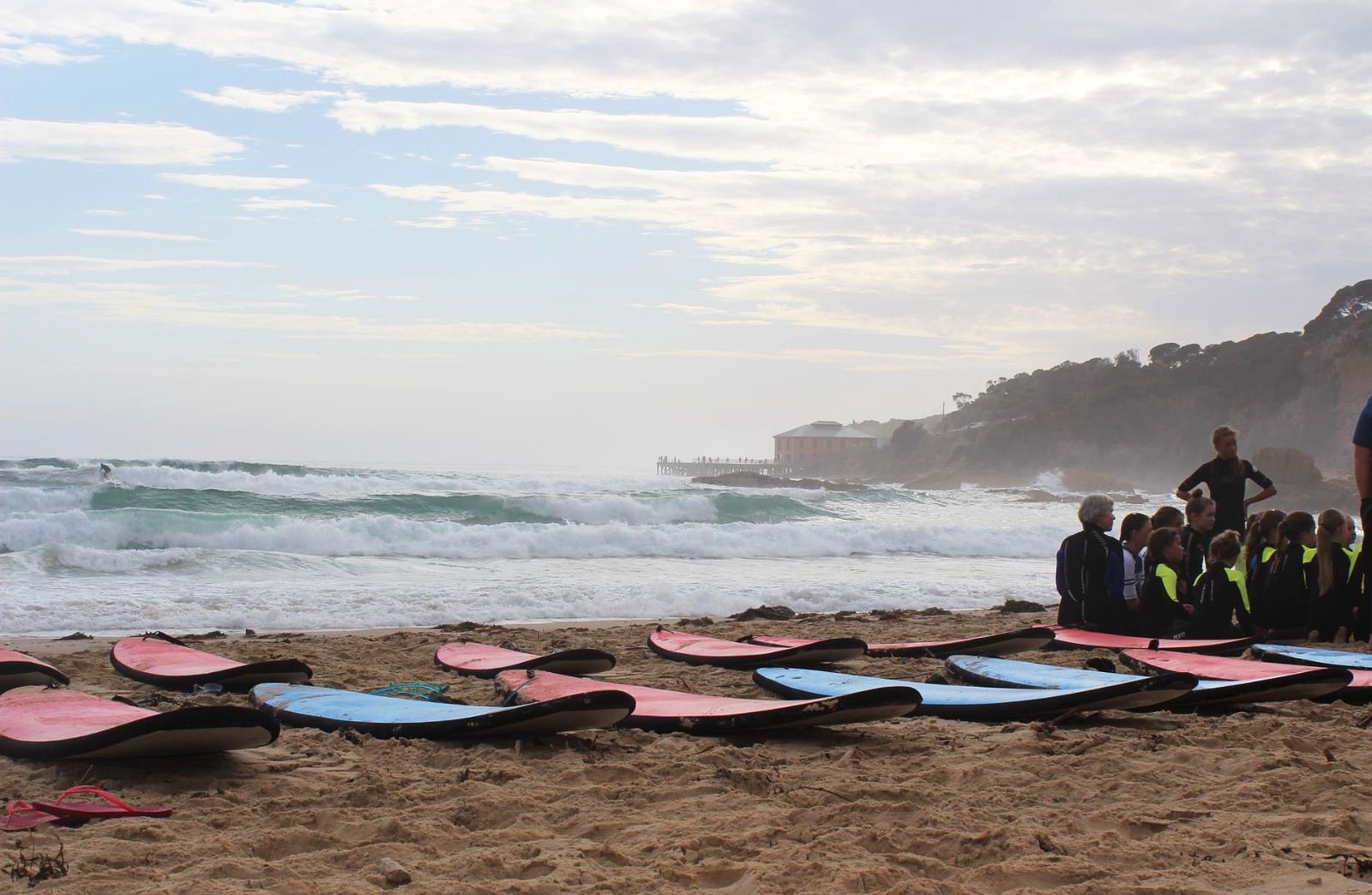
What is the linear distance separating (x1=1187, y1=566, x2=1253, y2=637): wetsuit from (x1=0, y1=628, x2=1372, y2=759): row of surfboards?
450mm

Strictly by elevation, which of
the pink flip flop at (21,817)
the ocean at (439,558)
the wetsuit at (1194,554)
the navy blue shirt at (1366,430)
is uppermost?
the navy blue shirt at (1366,430)

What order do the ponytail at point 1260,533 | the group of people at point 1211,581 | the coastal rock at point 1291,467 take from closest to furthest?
1. the group of people at point 1211,581
2. the ponytail at point 1260,533
3. the coastal rock at point 1291,467

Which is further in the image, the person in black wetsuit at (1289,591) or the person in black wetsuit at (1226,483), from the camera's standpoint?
the person in black wetsuit at (1226,483)

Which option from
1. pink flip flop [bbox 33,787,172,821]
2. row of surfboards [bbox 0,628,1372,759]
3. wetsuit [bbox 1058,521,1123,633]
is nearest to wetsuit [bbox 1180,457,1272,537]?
wetsuit [bbox 1058,521,1123,633]

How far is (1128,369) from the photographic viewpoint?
7069cm

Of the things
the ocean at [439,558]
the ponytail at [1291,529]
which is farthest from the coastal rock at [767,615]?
the ponytail at [1291,529]

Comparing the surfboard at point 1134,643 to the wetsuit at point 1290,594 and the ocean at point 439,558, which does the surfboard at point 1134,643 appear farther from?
the ocean at point 439,558

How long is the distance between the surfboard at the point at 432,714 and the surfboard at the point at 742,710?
3.4 inches

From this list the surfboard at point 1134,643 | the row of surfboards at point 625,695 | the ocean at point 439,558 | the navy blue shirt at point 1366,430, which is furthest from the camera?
the ocean at point 439,558

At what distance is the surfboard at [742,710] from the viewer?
3.54 m

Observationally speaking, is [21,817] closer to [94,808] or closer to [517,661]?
[94,808]

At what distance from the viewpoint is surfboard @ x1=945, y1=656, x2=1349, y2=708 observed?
159 inches

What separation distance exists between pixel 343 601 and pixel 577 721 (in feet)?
20.2

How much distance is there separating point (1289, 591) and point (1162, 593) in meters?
0.86
